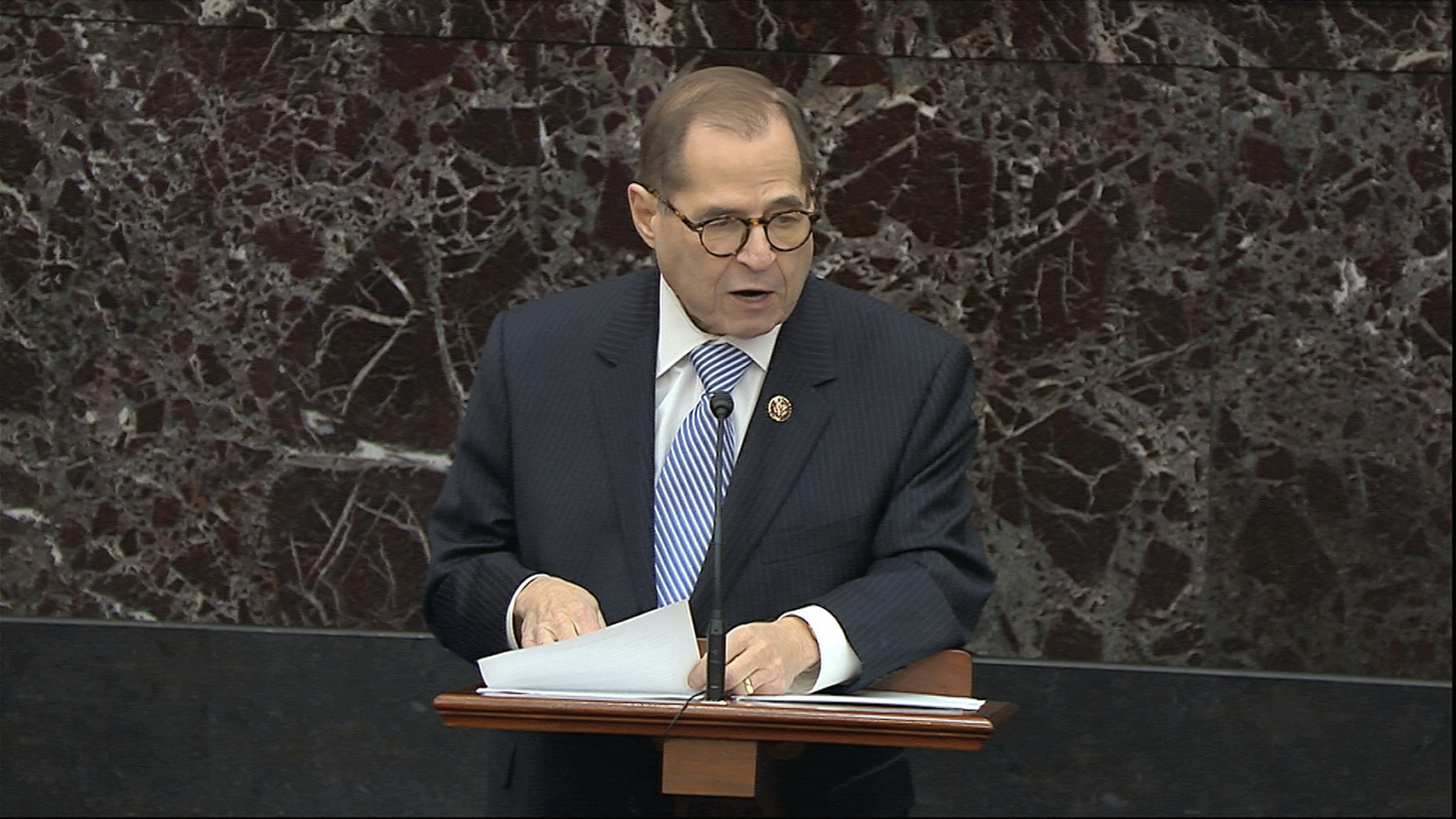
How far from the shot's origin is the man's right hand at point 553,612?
10.2 feet

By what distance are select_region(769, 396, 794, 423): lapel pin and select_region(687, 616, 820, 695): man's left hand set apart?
40 centimetres

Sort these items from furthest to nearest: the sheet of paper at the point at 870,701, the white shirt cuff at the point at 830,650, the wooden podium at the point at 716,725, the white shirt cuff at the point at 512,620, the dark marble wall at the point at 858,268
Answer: the dark marble wall at the point at 858,268 → the white shirt cuff at the point at 512,620 → the white shirt cuff at the point at 830,650 → the sheet of paper at the point at 870,701 → the wooden podium at the point at 716,725

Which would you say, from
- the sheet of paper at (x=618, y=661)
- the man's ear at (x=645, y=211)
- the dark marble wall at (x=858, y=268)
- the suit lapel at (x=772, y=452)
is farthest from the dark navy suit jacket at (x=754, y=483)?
the dark marble wall at (x=858, y=268)

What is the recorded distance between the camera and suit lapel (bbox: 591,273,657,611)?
3.34 meters

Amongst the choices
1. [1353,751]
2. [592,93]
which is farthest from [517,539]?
[1353,751]

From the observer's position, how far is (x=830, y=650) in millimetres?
3109

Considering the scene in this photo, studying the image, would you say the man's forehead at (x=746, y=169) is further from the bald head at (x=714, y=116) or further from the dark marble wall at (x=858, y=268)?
the dark marble wall at (x=858, y=268)

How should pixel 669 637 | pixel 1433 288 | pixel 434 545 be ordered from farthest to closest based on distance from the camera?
pixel 1433 288, pixel 434 545, pixel 669 637

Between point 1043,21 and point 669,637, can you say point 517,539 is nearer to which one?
point 669,637

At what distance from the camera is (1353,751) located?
524 cm

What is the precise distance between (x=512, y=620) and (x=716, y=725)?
0.64 metres

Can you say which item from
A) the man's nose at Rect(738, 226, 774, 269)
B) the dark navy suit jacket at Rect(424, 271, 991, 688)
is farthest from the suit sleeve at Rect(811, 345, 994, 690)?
the man's nose at Rect(738, 226, 774, 269)

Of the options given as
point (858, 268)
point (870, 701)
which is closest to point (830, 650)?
point (870, 701)

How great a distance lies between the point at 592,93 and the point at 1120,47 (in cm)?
137
